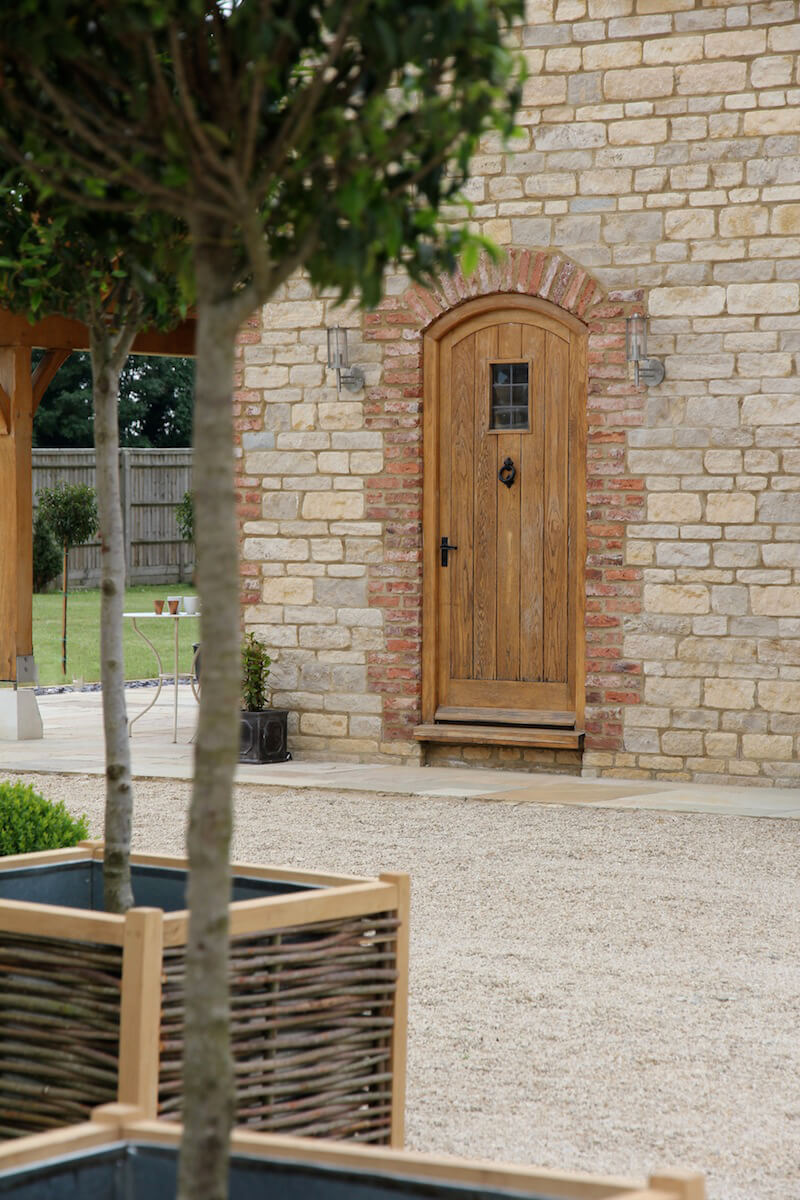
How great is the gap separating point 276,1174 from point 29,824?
253 cm

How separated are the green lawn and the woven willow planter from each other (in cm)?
1100

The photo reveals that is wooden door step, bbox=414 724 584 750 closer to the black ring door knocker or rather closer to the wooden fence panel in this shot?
the black ring door knocker

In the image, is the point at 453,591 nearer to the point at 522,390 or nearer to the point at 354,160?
the point at 522,390

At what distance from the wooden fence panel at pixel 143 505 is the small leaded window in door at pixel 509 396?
1621cm

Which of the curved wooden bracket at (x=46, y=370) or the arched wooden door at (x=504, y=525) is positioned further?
the curved wooden bracket at (x=46, y=370)

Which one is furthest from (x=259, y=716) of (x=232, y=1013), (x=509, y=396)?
(x=232, y=1013)

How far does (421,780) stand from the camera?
366 inches

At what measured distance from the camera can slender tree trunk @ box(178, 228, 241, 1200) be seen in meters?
1.83

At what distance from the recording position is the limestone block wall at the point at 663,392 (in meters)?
8.88

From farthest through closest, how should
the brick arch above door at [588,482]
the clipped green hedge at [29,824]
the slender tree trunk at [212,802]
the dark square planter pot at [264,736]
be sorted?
the dark square planter pot at [264,736] < the brick arch above door at [588,482] < the clipped green hedge at [29,824] < the slender tree trunk at [212,802]

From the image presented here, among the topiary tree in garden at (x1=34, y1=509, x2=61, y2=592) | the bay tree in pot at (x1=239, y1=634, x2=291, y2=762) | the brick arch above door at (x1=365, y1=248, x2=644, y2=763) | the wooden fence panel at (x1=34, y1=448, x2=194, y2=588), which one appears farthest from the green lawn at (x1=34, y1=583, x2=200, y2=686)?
the brick arch above door at (x1=365, y1=248, x2=644, y2=763)

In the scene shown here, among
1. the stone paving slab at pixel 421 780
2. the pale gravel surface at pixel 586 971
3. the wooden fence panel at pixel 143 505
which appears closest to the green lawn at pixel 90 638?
the wooden fence panel at pixel 143 505

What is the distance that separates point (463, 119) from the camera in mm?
1946

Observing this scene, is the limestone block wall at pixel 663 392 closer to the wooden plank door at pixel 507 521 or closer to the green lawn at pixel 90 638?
the wooden plank door at pixel 507 521
